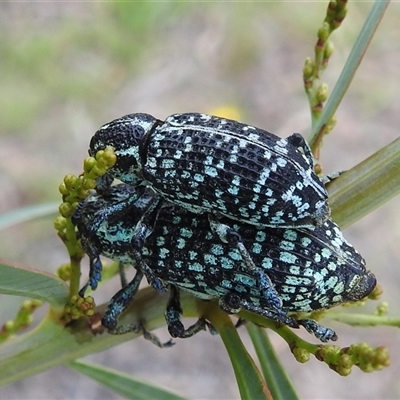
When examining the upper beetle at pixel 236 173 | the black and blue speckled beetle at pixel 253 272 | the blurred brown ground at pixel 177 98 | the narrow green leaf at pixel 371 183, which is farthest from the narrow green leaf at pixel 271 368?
the blurred brown ground at pixel 177 98

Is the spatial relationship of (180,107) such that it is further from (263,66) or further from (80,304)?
(80,304)

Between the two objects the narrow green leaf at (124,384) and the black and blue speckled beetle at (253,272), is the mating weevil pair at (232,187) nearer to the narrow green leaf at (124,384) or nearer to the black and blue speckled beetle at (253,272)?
the black and blue speckled beetle at (253,272)

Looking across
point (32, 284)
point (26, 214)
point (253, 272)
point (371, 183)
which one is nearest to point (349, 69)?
point (371, 183)

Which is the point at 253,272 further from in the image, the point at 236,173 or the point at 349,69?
the point at 349,69

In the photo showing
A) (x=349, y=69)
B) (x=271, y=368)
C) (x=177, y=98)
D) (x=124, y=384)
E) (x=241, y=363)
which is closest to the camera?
(x=241, y=363)

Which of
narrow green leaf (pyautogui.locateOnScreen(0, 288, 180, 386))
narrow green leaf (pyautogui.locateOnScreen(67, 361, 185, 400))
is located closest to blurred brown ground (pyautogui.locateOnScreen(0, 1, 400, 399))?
narrow green leaf (pyautogui.locateOnScreen(67, 361, 185, 400))

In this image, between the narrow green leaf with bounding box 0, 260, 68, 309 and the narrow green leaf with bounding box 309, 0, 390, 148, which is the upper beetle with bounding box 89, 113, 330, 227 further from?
the narrow green leaf with bounding box 0, 260, 68, 309
